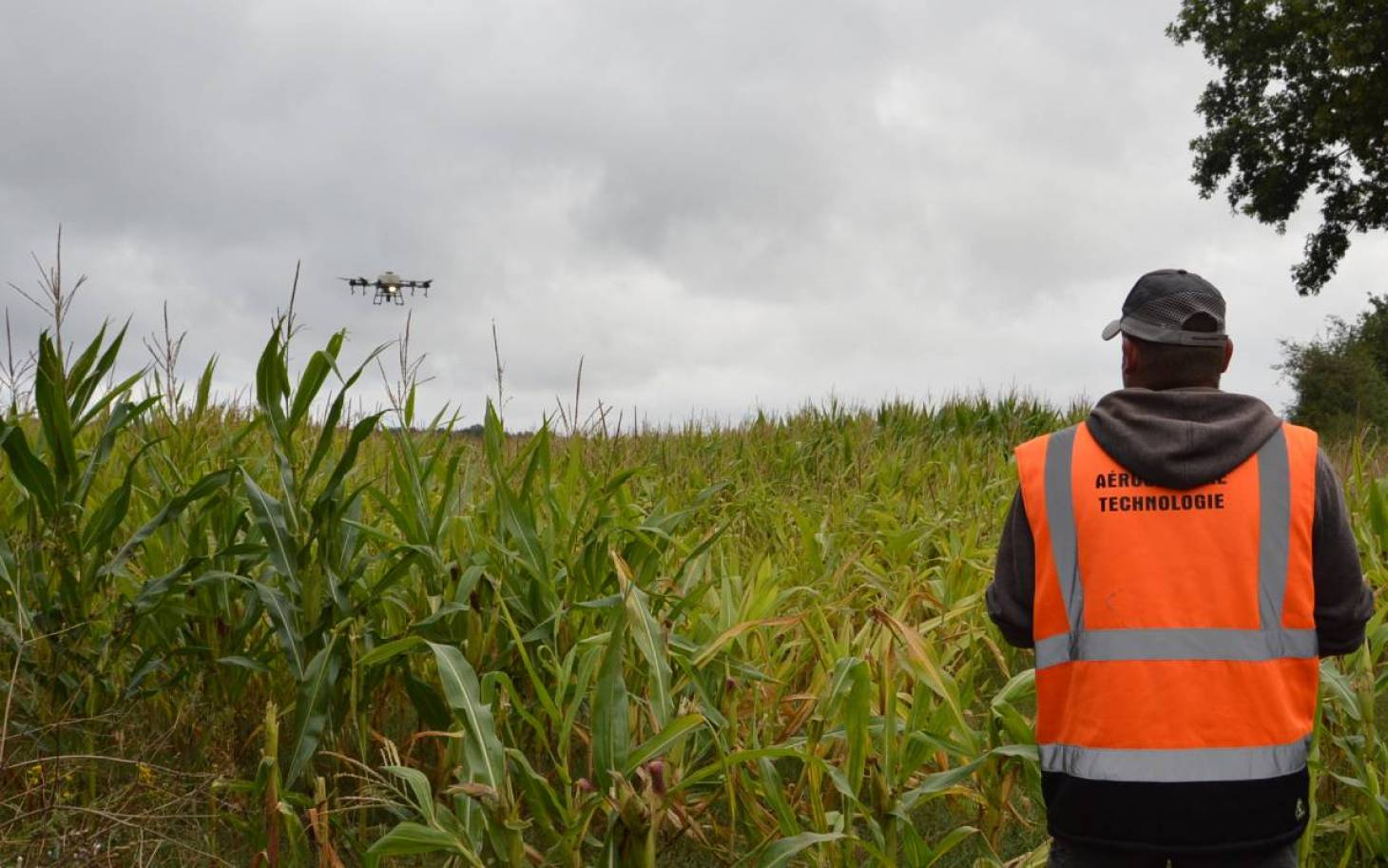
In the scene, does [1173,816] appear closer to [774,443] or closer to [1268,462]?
[1268,462]

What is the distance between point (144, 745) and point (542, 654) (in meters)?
1.50

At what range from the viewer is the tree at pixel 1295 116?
76.0ft

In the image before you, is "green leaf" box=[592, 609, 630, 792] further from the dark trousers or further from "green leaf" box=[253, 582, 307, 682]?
the dark trousers

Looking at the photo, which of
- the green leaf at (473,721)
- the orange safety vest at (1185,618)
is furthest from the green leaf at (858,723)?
the green leaf at (473,721)

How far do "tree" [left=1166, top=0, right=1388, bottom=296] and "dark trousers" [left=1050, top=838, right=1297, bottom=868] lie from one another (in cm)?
2450

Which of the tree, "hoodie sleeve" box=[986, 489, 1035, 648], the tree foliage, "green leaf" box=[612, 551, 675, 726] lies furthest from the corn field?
the tree foliage

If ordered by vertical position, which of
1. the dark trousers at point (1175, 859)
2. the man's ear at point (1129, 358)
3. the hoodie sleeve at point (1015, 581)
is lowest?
the dark trousers at point (1175, 859)

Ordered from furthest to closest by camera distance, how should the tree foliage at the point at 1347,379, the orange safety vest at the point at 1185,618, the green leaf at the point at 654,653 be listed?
the tree foliage at the point at 1347,379 < the green leaf at the point at 654,653 < the orange safety vest at the point at 1185,618

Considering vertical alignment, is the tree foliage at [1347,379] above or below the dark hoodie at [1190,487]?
above

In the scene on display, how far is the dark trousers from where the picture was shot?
260 cm

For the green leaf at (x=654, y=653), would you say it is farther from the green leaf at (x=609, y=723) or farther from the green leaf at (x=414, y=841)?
the green leaf at (x=414, y=841)

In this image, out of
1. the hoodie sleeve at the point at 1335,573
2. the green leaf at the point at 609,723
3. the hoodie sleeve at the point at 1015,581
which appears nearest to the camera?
the hoodie sleeve at the point at 1335,573

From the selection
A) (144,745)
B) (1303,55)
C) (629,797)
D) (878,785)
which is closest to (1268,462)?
(878,785)

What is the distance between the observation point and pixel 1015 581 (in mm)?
2883
